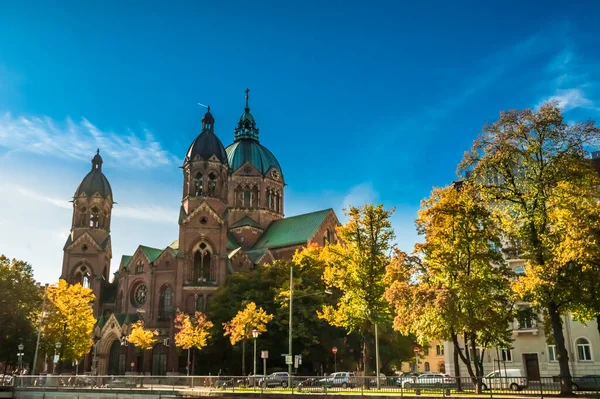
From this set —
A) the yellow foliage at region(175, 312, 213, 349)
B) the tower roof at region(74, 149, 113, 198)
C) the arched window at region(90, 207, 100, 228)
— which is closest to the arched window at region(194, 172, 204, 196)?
the tower roof at region(74, 149, 113, 198)

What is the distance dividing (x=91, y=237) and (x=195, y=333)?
1211 inches

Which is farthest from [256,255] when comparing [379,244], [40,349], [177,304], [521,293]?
[521,293]

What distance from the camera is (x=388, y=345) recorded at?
62531 mm

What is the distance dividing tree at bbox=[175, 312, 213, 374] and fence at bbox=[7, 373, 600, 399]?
1127 cm

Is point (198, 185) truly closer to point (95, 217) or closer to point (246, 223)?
point (246, 223)

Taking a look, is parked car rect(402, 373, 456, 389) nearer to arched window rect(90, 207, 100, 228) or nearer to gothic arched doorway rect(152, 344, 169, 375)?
gothic arched doorway rect(152, 344, 169, 375)

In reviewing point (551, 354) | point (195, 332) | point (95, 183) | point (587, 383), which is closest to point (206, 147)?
point (95, 183)

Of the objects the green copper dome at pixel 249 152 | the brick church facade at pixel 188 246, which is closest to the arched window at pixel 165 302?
the brick church facade at pixel 188 246

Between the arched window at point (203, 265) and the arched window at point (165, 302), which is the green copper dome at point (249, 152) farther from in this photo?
the arched window at point (165, 302)

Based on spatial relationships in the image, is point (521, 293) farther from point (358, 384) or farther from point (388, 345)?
point (388, 345)

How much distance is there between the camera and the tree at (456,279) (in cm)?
3012

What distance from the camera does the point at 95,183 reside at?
8306 cm

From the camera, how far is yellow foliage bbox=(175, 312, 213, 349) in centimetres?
5695

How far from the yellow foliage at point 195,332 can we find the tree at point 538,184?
3455cm
